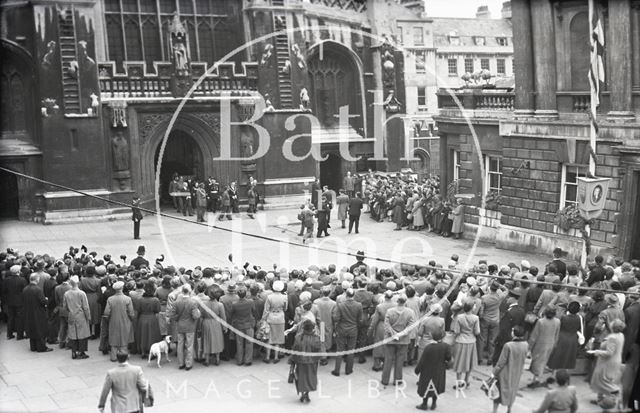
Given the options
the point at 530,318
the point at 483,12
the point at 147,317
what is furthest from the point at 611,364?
the point at 483,12

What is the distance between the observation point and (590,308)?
1288 centimetres

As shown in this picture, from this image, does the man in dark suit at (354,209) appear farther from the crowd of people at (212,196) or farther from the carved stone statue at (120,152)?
the carved stone statue at (120,152)

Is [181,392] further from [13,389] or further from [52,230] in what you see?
[52,230]

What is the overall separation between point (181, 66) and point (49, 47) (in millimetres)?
5602

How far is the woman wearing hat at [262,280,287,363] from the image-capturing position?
13789mm

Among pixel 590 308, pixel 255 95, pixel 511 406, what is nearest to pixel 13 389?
pixel 511 406

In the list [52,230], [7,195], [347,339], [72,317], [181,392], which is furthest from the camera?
[7,195]

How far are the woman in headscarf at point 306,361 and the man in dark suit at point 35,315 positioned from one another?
615 cm

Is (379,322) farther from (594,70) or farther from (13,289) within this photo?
(594,70)

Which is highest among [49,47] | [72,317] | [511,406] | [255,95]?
[49,47]

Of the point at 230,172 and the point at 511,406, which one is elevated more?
the point at 230,172

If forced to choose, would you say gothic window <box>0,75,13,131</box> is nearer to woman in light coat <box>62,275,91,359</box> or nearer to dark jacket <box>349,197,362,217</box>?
dark jacket <box>349,197,362,217</box>

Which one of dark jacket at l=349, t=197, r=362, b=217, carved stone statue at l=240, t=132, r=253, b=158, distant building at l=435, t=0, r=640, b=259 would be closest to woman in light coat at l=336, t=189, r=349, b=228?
dark jacket at l=349, t=197, r=362, b=217

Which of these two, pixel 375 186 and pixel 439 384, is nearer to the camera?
pixel 439 384
